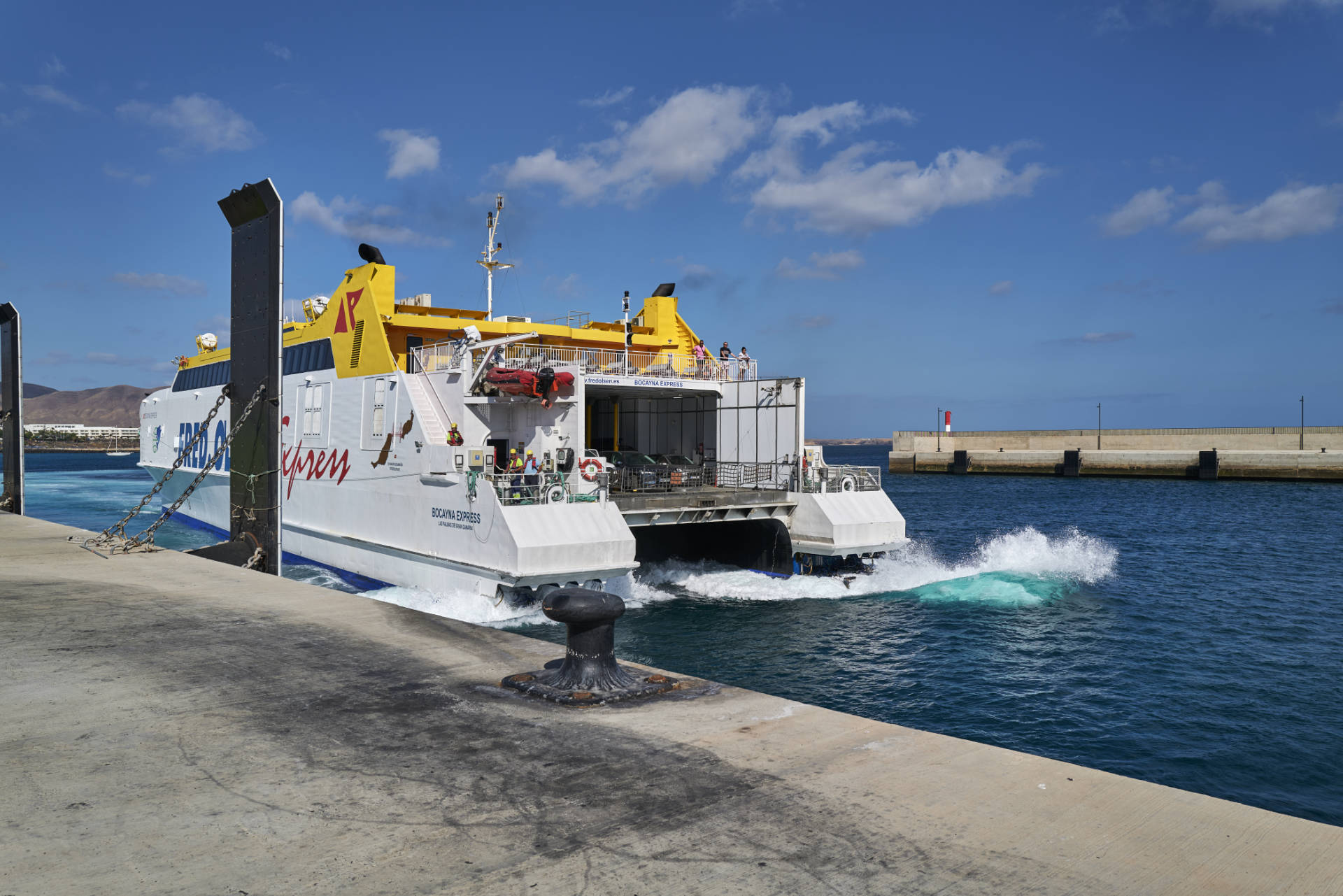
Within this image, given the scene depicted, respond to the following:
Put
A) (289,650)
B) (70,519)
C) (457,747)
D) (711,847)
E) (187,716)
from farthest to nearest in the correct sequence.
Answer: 1. (70,519)
2. (289,650)
3. (187,716)
4. (457,747)
5. (711,847)

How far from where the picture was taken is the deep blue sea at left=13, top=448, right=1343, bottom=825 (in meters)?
10.4

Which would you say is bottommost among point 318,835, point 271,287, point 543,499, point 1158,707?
point 1158,707

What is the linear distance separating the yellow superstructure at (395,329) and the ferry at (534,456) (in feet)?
0.17

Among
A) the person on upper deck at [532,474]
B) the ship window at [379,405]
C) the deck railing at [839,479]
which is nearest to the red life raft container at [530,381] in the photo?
the person on upper deck at [532,474]

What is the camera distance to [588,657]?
700cm

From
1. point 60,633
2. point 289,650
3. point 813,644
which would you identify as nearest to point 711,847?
point 289,650

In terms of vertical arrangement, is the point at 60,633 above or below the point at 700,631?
above

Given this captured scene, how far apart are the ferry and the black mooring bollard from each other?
7.26 meters

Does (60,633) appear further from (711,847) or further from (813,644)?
(813,644)

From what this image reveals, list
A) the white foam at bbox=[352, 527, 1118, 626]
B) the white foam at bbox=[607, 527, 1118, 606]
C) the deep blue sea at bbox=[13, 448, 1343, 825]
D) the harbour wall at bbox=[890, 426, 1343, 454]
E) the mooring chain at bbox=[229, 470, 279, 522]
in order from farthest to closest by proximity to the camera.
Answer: the harbour wall at bbox=[890, 426, 1343, 454], the white foam at bbox=[607, 527, 1118, 606], the mooring chain at bbox=[229, 470, 279, 522], the white foam at bbox=[352, 527, 1118, 626], the deep blue sea at bbox=[13, 448, 1343, 825]

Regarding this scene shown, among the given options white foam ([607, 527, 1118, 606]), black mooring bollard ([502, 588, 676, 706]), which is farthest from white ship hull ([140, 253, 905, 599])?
black mooring bollard ([502, 588, 676, 706])

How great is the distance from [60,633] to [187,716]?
3701 millimetres

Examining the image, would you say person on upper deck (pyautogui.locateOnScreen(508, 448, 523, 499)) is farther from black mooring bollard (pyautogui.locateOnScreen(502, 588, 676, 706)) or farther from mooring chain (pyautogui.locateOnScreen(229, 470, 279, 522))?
black mooring bollard (pyautogui.locateOnScreen(502, 588, 676, 706))

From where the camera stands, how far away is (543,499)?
15.1 meters
